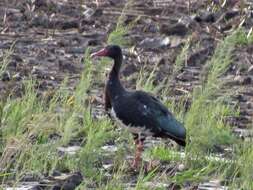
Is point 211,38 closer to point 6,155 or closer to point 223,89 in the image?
point 223,89

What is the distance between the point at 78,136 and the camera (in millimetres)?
12062

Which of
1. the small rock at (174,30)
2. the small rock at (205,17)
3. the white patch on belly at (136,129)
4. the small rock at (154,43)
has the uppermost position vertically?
the small rock at (205,17)

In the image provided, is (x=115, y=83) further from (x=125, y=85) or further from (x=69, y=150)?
(x=125, y=85)

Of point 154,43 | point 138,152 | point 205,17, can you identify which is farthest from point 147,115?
point 205,17

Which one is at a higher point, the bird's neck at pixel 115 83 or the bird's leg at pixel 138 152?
the bird's neck at pixel 115 83

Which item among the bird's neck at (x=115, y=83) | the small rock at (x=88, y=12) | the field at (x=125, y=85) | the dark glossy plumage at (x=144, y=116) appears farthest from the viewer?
the small rock at (x=88, y=12)

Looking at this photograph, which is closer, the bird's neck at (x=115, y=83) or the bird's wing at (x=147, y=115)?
the bird's wing at (x=147, y=115)

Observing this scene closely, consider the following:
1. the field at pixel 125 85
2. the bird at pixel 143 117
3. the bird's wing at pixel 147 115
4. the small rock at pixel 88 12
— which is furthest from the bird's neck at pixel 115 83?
the small rock at pixel 88 12

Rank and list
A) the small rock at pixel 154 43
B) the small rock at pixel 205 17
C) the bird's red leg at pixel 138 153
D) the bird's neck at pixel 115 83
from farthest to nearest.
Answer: the small rock at pixel 205 17 < the small rock at pixel 154 43 < the bird's neck at pixel 115 83 < the bird's red leg at pixel 138 153

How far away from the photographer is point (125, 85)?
1458cm

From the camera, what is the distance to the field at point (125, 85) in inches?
413

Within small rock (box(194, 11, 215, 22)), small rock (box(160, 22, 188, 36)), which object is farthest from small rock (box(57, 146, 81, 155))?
small rock (box(194, 11, 215, 22))

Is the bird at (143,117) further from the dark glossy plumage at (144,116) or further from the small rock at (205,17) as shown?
the small rock at (205,17)

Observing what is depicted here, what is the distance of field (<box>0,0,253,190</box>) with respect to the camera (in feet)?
34.4
